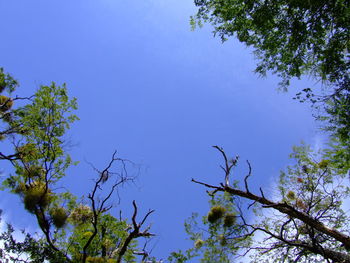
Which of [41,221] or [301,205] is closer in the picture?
[41,221]

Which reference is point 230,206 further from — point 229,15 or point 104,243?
point 229,15

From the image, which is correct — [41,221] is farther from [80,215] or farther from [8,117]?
[8,117]

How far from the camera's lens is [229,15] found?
8.87 m

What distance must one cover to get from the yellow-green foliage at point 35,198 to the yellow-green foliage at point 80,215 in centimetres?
192

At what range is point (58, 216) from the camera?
7160 mm

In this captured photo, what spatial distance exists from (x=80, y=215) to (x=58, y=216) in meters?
1.76

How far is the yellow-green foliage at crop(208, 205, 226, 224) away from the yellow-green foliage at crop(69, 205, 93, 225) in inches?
174

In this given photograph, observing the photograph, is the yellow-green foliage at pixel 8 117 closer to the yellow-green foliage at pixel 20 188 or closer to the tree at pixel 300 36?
the yellow-green foliage at pixel 20 188

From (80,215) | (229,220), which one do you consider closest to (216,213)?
(229,220)

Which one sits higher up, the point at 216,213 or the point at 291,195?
the point at 291,195

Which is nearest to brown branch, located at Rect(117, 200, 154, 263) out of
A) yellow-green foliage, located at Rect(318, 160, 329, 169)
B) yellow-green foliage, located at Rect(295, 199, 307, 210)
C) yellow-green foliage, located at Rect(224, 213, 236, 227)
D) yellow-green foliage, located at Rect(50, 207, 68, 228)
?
yellow-green foliage, located at Rect(50, 207, 68, 228)

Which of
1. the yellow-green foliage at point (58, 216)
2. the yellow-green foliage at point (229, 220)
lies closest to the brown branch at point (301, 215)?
the yellow-green foliage at point (229, 220)

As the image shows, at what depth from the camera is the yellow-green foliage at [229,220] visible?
8.92 m

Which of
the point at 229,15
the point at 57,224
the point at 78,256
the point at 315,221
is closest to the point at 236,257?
the point at 315,221
